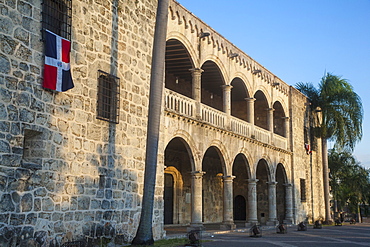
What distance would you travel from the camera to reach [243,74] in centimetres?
2178

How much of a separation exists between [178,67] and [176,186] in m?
6.04

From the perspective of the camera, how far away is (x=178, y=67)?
1995 centimetres

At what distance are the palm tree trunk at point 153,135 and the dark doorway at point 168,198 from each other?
10.4 m

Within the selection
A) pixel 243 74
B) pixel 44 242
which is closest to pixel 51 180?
pixel 44 242

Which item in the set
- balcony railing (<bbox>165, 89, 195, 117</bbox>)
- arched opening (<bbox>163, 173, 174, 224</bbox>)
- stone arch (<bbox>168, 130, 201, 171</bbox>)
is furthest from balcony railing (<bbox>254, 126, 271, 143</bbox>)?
balcony railing (<bbox>165, 89, 195, 117</bbox>)

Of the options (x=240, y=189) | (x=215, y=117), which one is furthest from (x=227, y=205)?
(x=240, y=189)

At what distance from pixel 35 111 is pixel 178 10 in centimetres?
814

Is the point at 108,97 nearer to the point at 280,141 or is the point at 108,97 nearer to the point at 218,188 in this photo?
the point at 218,188

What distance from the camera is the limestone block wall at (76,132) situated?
9.30 metres

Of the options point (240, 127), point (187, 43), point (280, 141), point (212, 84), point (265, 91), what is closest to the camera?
point (187, 43)

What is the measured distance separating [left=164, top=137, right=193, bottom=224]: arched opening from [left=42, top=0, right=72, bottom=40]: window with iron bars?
37.0 feet

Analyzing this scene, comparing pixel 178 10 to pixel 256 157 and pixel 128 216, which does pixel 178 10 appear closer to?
pixel 128 216

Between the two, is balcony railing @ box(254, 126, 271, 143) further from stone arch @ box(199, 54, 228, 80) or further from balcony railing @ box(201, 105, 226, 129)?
stone arch @ box(199, 54, 228, 80)

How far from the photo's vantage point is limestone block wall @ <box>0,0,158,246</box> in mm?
9297
